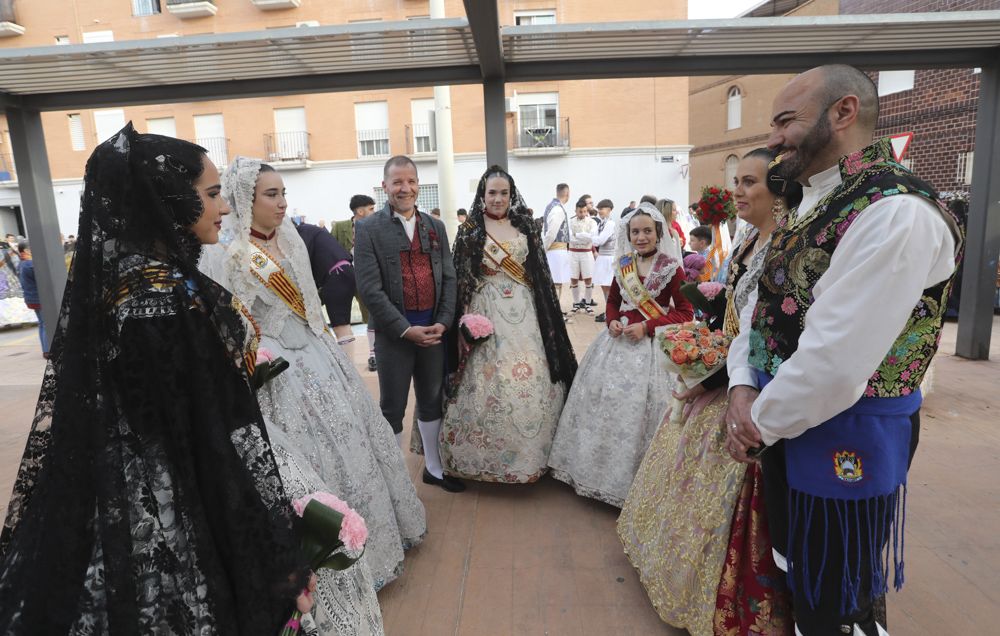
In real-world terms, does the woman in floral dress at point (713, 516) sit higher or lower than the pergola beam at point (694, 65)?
lower

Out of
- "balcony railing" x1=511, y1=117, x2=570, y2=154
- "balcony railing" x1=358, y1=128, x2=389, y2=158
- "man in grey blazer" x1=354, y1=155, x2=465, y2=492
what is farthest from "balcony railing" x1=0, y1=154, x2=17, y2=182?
"man in grey blazer" x1=354, y1=155, x2=465, y2=492

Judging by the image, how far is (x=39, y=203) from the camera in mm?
5410

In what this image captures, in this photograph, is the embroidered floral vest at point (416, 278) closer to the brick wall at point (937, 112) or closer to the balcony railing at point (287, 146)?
the brick wall at point (937, 112)

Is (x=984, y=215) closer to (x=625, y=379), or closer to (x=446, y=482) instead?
(x=625, y=379)

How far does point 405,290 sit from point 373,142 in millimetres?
19117

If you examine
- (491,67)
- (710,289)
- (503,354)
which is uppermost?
(491,67)

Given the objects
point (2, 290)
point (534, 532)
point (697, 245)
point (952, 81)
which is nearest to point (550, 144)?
point (952, 81)

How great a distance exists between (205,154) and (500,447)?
2.44 metres

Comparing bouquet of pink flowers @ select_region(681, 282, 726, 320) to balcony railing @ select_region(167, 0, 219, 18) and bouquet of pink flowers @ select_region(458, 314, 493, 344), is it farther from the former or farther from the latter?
balcony railing @ select_region(167, 0, 219, 18)

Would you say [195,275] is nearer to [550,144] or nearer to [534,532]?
[534,532]

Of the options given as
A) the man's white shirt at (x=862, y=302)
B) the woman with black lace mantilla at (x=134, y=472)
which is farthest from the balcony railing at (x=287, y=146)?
the man's white shirt at (x=862, y=302)

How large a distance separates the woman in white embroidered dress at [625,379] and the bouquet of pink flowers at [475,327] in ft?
2.14

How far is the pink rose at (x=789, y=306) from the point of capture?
66.6 inches

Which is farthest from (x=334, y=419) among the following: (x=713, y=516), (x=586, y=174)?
(x=586, y=174)
